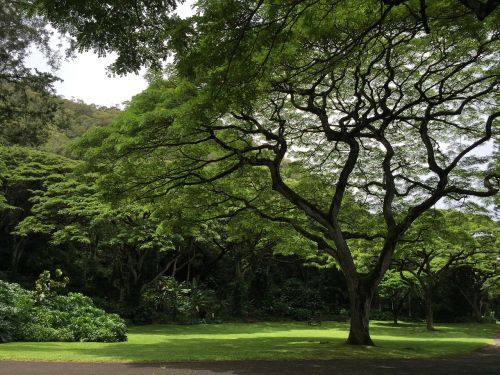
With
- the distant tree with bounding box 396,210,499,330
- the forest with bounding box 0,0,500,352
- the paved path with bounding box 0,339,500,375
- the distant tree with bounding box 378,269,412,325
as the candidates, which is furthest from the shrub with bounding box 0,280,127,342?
the distant tree with bounding box 378,269,412,325

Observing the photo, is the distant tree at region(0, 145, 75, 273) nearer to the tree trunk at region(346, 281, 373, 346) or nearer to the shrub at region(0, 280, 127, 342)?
the shrub at region(0, 280, 127, 342)

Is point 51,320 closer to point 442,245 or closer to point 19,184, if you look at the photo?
point 19,184

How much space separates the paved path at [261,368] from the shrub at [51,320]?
4726mm

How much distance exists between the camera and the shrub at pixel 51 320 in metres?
13.3

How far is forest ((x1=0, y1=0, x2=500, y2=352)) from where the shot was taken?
6789mm

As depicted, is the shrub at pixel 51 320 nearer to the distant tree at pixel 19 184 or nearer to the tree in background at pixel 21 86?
the tree in background at pixel 21 86

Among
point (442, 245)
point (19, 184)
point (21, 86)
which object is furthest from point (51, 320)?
point (442, 245)

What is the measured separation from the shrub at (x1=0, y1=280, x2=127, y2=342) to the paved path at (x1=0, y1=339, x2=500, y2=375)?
4.73 metres

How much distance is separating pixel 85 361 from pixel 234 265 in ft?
87.0

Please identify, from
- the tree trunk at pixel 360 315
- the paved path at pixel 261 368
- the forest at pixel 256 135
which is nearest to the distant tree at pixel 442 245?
the forest at pixel 256 135

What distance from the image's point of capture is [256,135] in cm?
1670

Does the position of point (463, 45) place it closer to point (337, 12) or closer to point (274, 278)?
point (337, 12)

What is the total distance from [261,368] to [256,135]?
29.7 ft

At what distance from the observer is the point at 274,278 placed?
40000mm
